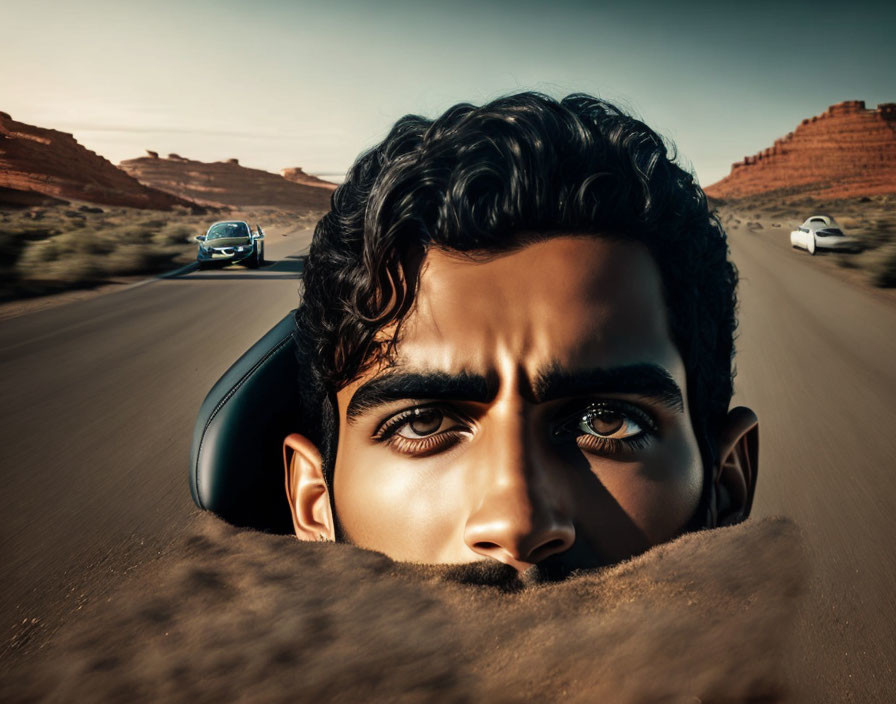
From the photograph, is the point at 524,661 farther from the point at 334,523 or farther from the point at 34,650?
the point at 34,650

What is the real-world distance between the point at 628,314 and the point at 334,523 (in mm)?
885

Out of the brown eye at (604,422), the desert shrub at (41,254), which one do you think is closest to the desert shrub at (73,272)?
the desert shrub at (41,254)

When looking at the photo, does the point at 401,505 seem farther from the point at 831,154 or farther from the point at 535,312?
the point at 831,154

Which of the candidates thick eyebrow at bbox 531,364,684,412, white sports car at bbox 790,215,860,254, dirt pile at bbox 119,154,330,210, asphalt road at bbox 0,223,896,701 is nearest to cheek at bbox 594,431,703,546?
thick eyebrow at bbox 531,364,684,412

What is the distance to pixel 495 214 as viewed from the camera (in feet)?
5.68

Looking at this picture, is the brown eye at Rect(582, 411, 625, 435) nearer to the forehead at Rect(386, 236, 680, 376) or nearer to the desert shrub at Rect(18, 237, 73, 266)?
the forehead at Rect(386, 236, 680, 376)

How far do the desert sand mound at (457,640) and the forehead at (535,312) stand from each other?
45cm

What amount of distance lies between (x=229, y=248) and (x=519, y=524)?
18952 millimetres

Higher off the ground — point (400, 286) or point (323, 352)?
point (400, 286)

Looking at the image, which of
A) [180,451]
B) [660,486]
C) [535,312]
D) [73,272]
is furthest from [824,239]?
[535,312]

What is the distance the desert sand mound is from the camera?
1.50 meters

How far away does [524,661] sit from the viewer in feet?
5.01

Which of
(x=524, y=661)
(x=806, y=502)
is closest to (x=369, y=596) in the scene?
(x=524, y=661)

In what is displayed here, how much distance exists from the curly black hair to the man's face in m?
0.08
